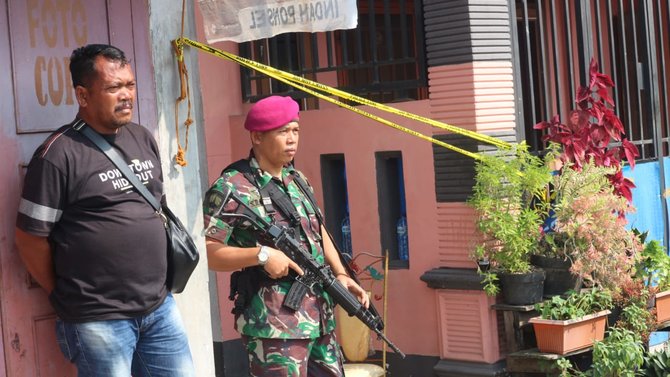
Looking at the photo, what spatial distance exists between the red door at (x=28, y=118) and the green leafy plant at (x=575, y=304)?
10.0ft

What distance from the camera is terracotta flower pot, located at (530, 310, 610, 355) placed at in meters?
6.30

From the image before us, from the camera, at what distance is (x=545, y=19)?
978 centimetres

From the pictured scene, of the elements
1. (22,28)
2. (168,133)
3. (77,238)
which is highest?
(22,28)

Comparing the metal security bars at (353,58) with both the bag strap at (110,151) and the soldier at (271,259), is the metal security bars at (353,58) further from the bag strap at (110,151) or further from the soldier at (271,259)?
the bag strap at (110,151)

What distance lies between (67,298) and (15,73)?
3.10ft

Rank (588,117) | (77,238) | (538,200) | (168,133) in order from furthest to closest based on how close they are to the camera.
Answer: (538,200)
(588,117)
(168,133)
(77,238)

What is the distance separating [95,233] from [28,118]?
688 millimetres

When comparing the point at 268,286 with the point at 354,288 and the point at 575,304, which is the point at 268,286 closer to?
the point at 354,288

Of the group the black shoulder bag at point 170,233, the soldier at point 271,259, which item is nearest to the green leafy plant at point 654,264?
the soldier at point 271,259

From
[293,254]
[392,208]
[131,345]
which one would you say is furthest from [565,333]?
[131,345]

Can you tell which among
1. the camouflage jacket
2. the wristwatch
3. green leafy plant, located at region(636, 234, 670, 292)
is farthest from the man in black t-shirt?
green leafy plant, located at region(636, 234, 670, 292)

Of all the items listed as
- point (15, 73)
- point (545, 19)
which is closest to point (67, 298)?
point (15, 73)

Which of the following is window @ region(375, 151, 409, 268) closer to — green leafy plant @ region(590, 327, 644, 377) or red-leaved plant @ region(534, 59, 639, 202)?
red-leaved plant @ region(534, 59, 639, 202)

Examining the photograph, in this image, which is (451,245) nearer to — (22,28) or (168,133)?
(168,133)
